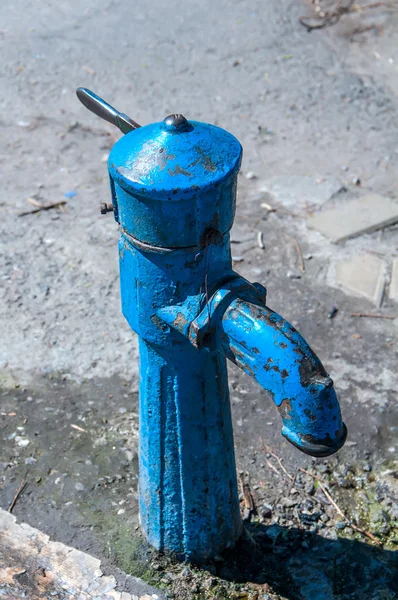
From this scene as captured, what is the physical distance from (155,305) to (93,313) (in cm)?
181

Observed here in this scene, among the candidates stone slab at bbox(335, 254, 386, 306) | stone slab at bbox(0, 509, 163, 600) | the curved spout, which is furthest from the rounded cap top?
stone slab at bbox(335, 254, 386, 306)

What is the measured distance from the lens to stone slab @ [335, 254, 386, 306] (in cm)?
379

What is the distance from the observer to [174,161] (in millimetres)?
1682

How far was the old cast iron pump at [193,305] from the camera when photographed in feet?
5.53

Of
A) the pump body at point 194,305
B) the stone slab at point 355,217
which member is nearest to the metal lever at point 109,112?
the pump body at point 194,305

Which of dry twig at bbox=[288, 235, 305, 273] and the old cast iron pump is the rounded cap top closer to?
the old cast iron pump

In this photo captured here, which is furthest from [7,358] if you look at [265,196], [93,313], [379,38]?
[379,38]

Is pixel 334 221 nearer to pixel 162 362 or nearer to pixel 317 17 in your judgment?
pixel 162 362

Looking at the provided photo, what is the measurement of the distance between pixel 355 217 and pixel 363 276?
0.54 meters

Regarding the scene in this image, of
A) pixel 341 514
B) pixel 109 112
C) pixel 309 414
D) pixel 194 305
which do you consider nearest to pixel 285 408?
pixel 309 414

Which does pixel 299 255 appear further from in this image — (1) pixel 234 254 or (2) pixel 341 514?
(2) pixel 341 514

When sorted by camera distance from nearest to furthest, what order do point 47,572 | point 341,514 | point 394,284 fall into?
point 47,572 → point 341,514 → point 394,284

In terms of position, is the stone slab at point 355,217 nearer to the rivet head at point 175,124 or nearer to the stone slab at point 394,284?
the stone slab at point 394,284

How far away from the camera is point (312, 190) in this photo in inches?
179
